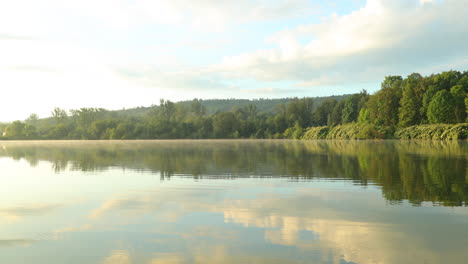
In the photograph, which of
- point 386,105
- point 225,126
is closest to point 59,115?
point 225,126

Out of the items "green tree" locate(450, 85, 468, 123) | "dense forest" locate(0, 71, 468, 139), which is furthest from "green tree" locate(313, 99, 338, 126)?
"green tree" locate(450, 85, 468, 123)

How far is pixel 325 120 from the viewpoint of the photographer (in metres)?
127

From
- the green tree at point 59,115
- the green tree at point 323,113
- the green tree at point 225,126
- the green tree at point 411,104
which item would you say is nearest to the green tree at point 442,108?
the green tree at point 411,104

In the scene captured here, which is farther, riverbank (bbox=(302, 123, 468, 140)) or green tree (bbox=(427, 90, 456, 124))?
green tree (bbox=(427, 90, 456, 124))

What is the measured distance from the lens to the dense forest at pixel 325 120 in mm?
66875

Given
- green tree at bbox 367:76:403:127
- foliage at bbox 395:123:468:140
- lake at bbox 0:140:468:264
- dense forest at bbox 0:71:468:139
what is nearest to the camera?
lake at bbox 0:140:468:264

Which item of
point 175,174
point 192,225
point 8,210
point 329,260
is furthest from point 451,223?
point 175,174

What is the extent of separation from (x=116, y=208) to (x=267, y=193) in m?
4.28

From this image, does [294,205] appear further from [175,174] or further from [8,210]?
[175,174]

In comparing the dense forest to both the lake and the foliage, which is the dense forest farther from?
the lake

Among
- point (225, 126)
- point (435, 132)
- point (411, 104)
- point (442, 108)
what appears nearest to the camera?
point (435, 132)

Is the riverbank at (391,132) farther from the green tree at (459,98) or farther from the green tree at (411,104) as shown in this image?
the green tree at (459,98)

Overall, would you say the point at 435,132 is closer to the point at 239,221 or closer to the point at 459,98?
the point at 459,98

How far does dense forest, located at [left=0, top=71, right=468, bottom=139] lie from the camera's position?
219ft
